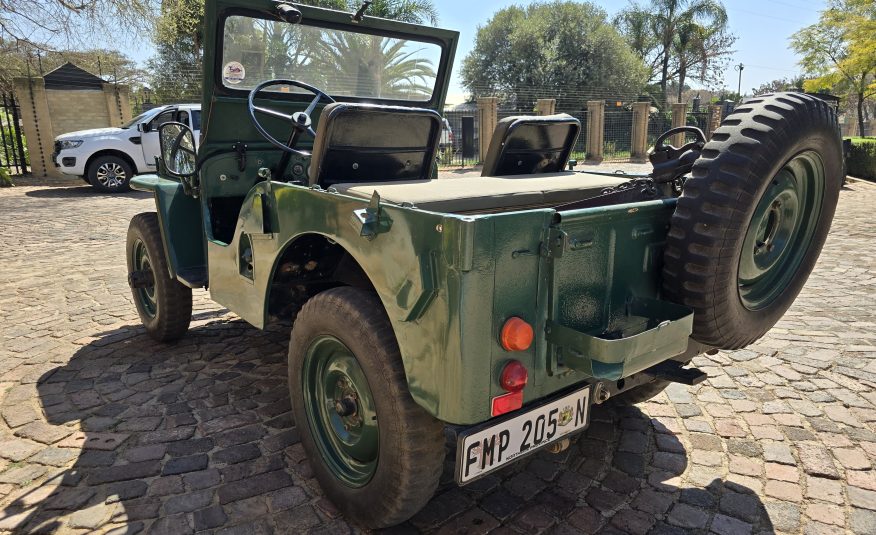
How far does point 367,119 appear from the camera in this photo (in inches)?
117

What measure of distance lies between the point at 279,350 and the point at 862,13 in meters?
32.8

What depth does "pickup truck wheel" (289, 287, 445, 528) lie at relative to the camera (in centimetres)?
203

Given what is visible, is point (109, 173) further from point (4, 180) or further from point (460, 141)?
point (460, 141)

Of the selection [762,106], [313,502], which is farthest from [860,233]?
[313,502]

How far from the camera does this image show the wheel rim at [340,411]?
2.35 m

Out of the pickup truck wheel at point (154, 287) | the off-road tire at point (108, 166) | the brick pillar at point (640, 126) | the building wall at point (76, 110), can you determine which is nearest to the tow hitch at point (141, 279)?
the pickup truck wheel at point (154, 287)

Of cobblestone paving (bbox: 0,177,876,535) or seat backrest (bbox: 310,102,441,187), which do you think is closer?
cobblestone paving (bbox: 0,177,876,535)

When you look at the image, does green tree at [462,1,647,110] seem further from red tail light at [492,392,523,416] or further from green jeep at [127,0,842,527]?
red tail light at [492,392,523,416]

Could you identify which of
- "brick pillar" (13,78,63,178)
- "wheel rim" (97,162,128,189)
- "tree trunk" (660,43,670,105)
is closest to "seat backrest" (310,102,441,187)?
"wheel rim" (97,162,128,189)

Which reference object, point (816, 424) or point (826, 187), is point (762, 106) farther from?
point (816, 424)

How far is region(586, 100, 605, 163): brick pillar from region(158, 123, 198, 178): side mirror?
846 inches

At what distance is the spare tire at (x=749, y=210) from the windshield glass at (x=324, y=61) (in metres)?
2.51

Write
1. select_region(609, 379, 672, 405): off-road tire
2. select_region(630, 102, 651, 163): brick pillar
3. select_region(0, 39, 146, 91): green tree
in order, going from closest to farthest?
select_region(609, 379, 672, 405): off-road tire < select_region(0, 39, 146, 91): green tree < select_region(630, 102, 651, 163): brick pillar

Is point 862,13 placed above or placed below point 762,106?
above
